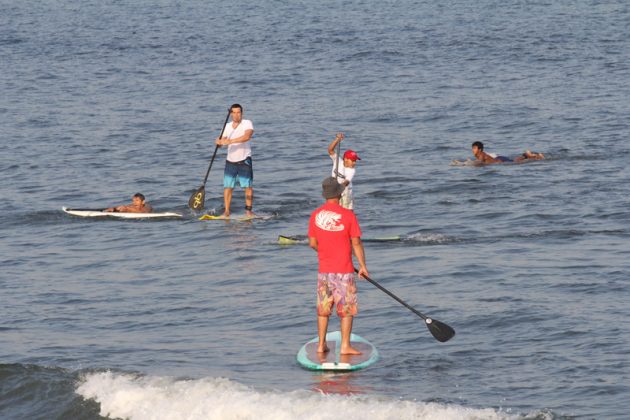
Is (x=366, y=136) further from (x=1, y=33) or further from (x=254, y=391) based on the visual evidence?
(x=1, y=33)

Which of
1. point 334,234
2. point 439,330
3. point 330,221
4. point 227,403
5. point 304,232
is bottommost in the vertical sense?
point 227,403

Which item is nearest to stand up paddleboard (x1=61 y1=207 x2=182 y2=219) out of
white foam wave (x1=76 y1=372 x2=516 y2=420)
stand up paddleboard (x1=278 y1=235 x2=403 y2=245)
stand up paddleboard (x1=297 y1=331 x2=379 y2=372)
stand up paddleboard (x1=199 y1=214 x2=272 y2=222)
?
stand up paddleboard (x1=199 y1=214 x2=272 y2=222)

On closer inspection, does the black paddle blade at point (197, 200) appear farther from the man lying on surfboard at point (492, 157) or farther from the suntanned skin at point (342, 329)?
the suntanned skin at point (342, 329)

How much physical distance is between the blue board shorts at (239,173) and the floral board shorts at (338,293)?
29.2ft

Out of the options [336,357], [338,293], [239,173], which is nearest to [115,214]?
[239,173]

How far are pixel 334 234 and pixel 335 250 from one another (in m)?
0.19

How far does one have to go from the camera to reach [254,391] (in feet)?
42.0

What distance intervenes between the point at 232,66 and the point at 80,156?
17.0 m

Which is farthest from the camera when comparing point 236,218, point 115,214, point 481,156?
point 481,156

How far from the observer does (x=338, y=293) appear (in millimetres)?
13273

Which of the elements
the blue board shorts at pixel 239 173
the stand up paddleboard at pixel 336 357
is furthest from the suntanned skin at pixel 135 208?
the stand up paddleboard at pixel 336 357

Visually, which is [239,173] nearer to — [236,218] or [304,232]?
[236,218]

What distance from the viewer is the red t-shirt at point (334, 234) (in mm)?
12961

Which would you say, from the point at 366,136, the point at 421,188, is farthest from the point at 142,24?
the point at 421,188
